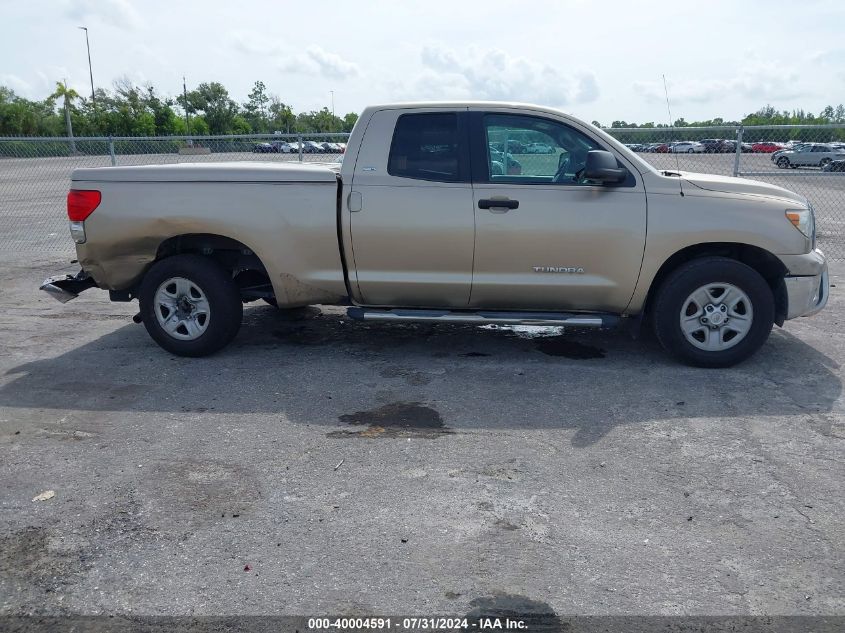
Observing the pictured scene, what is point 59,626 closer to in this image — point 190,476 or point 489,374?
point 190,476

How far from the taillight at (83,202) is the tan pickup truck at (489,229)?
11 millimetres

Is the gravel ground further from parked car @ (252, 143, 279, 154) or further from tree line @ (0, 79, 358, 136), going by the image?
tree line @ (0, 79, 358, 136)

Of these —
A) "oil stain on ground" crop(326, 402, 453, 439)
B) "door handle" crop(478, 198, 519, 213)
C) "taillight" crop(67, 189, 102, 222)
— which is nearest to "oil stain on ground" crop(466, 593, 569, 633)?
"oil stain on ground" crop(326, 402, 453, 439)

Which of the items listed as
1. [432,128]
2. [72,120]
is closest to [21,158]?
[432,128]

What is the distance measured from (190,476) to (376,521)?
3.86 feet

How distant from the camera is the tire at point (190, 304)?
20.1ft

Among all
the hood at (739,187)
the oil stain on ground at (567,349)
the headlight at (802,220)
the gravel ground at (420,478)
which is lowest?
the gravel ground at (420,478)

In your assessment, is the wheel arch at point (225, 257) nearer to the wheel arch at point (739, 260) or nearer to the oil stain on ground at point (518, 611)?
the wheel arch at point (739, 260)

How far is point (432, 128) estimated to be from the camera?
598 cm

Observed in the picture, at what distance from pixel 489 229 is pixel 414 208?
1.95 ft

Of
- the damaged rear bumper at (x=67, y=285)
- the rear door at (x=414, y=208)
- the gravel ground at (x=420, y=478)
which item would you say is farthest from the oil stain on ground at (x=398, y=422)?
the damaged rear bumper at (x=67, y=285)

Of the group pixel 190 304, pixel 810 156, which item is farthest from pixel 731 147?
pixel 190 304

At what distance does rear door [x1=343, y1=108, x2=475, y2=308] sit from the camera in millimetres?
5820

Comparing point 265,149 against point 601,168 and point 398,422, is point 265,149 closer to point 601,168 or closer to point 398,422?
point 601,168
